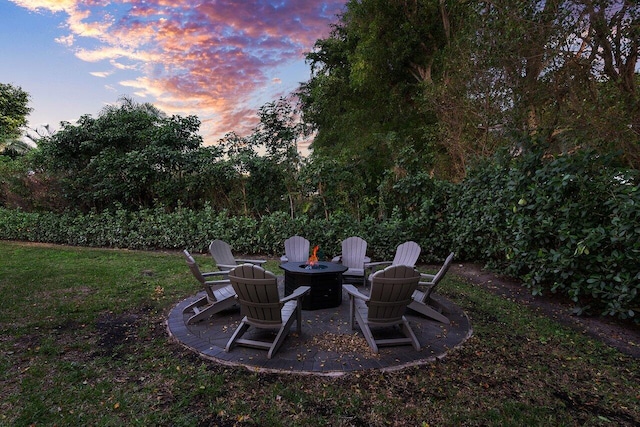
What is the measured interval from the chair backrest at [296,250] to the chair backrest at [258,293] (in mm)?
2331

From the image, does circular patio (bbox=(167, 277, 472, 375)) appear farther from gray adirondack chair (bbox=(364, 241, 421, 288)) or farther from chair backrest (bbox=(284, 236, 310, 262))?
chair backrest (bbox=(284, 236, 310, 262))

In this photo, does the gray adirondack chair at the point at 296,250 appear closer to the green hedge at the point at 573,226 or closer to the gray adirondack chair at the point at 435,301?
the gray adirondack chair at the point at 435,301

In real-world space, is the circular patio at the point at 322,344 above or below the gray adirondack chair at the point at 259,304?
below

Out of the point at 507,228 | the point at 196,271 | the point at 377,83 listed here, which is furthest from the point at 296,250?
the point at 377,83

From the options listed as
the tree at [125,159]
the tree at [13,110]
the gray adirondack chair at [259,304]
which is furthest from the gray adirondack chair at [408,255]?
the tree at [13,110]

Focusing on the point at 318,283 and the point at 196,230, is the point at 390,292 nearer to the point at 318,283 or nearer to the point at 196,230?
the point at 318,283

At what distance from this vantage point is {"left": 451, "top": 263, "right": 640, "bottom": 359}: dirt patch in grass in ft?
11.4

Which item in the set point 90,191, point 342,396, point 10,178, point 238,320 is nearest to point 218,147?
point 90,191

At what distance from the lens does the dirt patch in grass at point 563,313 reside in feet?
11.4

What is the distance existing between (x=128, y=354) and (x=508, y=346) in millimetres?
3623

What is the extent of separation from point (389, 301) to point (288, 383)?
1.17 m

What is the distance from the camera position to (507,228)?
5117 millimetres

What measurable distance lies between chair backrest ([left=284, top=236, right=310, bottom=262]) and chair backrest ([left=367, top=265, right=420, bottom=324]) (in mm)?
2449

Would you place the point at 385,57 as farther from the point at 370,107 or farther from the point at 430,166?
the point at 430,166
